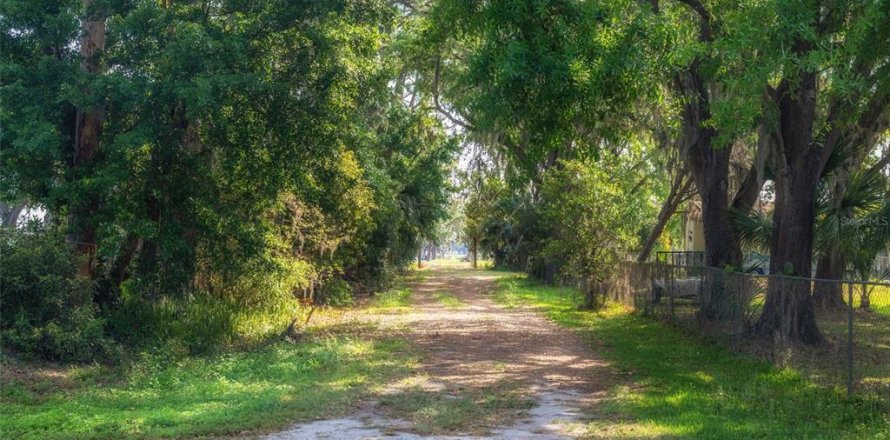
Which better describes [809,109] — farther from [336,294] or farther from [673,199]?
[336,294]

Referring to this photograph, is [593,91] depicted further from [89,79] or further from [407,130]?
[407,130]

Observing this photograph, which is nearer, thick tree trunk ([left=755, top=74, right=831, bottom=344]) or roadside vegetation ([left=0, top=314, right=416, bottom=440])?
roadside vegetation ([left=0, top=314, right=416, bottom=440])

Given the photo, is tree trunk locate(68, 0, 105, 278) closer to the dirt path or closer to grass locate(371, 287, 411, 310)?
the dirt path

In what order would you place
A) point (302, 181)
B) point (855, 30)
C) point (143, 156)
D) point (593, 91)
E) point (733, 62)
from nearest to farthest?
point (855, 30)
point (593, 91)
point (733, 62)
point (143, 156)
point (302, 181)

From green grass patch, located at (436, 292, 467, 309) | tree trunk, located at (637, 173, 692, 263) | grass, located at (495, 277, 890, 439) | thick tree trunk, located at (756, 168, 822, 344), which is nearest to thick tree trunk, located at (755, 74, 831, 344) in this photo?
thick tree trunk, located at (756, 168, 822, 344)

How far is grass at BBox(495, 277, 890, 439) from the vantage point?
9906mm

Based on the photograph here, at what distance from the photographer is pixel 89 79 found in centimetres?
1495

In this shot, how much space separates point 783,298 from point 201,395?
9.22 metres

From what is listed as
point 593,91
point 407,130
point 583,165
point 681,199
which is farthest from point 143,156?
point 681,199

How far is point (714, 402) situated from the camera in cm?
1167

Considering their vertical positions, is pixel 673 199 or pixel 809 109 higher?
pixel 809 109

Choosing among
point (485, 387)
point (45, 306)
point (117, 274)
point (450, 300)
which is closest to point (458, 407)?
point (485, 387)

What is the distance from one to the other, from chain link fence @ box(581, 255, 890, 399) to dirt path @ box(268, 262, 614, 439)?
2.57 metres

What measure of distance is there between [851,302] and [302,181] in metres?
10.3
